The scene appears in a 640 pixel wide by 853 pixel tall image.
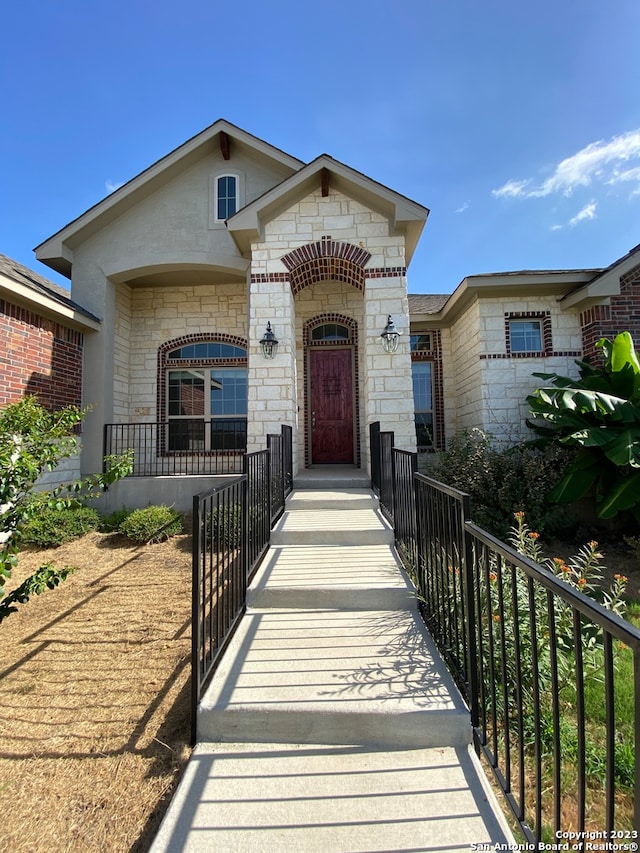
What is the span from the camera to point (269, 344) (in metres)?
7.12

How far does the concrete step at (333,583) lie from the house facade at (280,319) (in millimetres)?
3059

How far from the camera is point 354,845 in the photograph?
166 cm

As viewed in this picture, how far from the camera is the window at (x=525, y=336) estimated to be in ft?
27.6

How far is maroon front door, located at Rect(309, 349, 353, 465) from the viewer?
9164mm

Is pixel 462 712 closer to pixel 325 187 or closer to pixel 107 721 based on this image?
pixel 107 721

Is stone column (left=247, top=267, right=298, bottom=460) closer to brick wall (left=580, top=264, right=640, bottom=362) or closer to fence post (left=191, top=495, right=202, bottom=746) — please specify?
fence post (left=191, top=495, right=202, bottom=746)

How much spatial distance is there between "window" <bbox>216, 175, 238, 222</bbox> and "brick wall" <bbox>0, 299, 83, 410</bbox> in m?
3.92

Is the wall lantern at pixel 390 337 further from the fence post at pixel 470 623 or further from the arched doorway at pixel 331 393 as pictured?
the fence post at pixel 470 623

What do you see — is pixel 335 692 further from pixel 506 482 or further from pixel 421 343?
pixel 421 343

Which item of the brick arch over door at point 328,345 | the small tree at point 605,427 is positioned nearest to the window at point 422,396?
the brick arch over door at point 328,345

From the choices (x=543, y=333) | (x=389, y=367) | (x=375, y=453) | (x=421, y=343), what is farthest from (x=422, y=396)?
(x=375, y=453)

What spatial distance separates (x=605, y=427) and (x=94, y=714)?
22.8 feet

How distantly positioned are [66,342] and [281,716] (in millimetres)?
7997

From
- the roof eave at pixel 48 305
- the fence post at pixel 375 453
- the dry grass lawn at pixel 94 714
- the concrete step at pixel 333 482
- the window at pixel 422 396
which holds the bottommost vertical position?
the dry grass lawn at pixel 94 714
